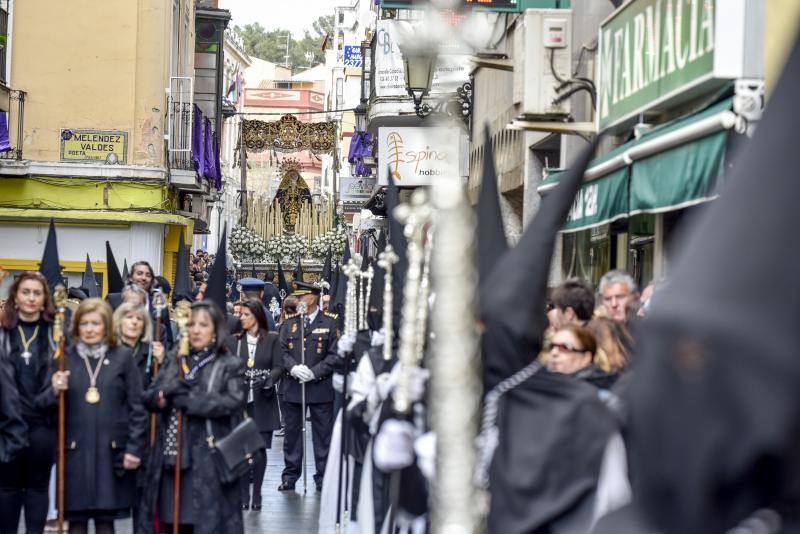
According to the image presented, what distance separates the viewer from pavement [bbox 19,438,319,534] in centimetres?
1143

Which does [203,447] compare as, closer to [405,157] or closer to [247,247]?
[405,157]

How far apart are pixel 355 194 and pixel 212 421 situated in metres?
37.1

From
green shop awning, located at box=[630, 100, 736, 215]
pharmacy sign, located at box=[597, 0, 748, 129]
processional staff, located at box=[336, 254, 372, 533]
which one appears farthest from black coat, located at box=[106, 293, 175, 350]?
pharmacy sign, located at box=[597, 0, 748, 129]

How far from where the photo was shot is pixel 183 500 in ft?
28.8

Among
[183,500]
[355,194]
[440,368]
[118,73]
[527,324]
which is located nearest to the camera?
[440,368]

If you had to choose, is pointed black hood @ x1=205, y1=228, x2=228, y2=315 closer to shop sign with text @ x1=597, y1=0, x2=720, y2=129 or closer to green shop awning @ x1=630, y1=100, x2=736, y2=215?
green shop awning @ x1=630, y1=100, x2=736, y2=215

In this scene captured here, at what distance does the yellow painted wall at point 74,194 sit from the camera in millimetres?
27891

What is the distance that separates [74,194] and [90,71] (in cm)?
255

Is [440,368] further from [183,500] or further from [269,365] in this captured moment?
[269,365]

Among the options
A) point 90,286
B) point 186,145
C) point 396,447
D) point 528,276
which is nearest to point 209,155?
point 186,145

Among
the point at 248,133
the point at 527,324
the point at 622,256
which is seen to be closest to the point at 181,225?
the point at 248,133

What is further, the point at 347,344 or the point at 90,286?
the point at 90,286

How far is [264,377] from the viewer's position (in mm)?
13414

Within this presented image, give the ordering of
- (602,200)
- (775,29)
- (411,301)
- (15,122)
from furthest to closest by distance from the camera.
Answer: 1. (15,122)
2. (602,200)
3. (775,29)
4. (411,301)
